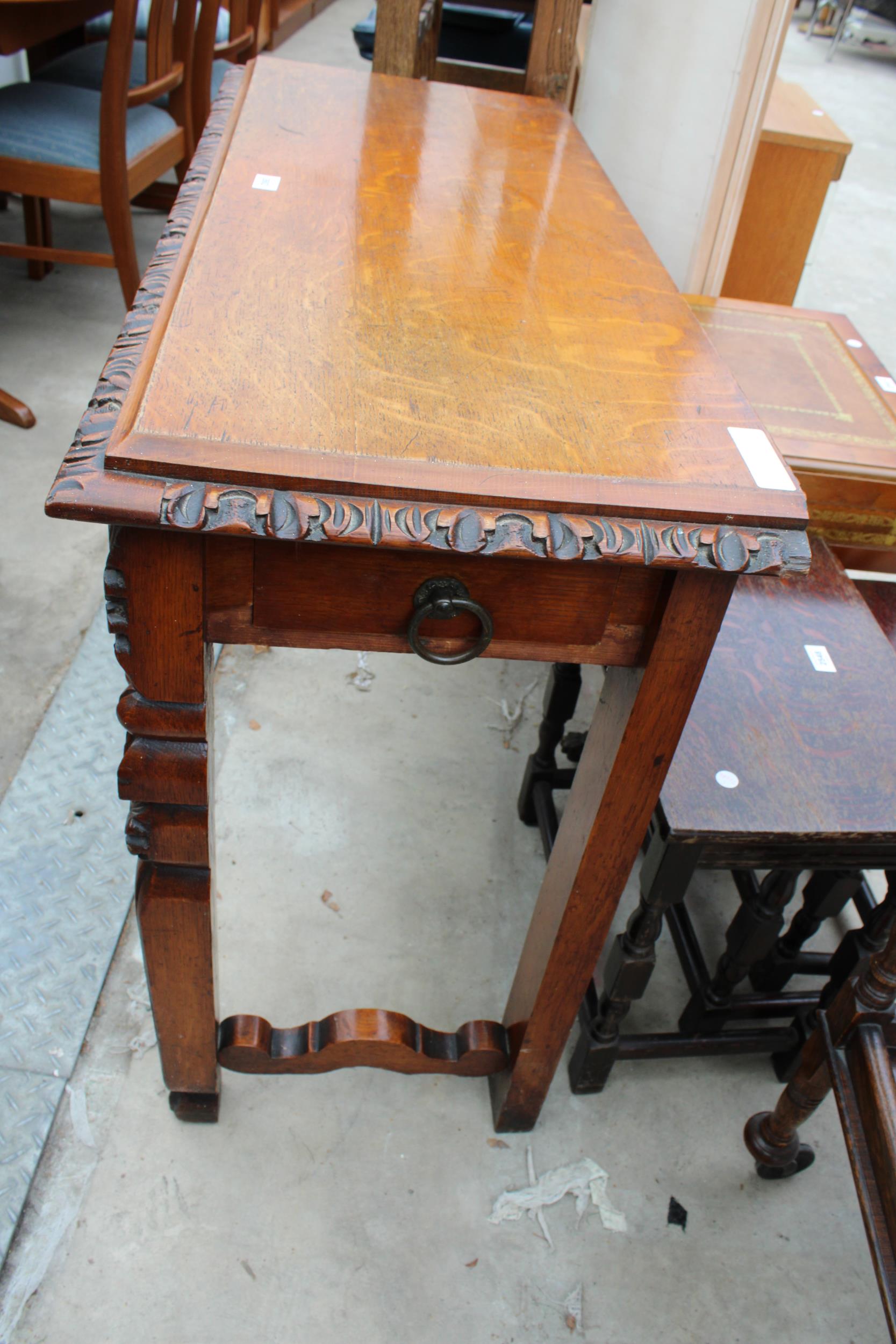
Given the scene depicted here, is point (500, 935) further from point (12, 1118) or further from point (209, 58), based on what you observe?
point (209, 58)

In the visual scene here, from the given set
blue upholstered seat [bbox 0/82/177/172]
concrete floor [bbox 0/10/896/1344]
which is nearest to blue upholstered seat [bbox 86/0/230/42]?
blue upholstered seat [bbox 0/82/177/172]

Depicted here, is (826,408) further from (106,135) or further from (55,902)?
(106,135)

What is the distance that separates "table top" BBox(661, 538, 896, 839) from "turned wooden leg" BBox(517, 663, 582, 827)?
1.04ft

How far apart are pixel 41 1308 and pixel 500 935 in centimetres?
75

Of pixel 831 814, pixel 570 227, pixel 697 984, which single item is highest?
pixel 570 227

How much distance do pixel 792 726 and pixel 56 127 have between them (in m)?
2.15

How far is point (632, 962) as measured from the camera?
1.19m

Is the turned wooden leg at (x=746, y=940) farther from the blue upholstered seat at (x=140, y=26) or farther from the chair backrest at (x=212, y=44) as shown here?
the blue upholstered seat at (x=140, y=26)

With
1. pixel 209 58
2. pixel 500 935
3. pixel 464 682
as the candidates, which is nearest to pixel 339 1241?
pixel 500 935

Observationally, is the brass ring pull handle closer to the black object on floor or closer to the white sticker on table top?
the white sticker on table top

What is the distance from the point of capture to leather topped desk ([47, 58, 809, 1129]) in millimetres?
684

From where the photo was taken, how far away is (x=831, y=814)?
3.43ft

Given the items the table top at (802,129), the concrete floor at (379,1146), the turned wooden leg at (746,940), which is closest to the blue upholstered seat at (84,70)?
the table top at (802,129)

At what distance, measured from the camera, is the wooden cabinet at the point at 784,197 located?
2.13 m
